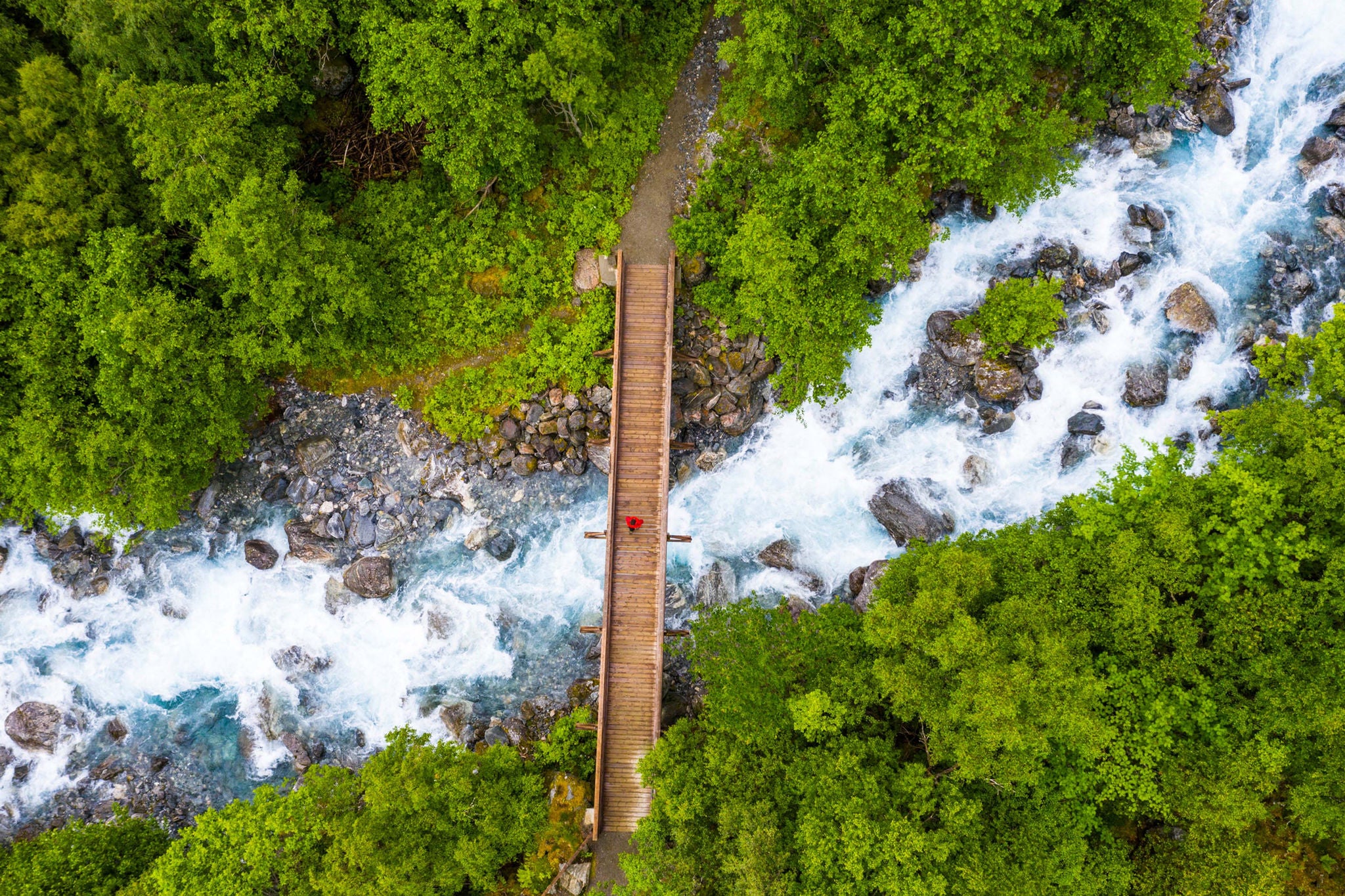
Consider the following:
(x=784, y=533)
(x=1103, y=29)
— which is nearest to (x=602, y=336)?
(x=784, y=533)

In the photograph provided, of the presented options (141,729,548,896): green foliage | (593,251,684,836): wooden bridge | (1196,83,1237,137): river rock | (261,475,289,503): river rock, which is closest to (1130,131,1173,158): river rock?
(1196,83,1237,137): river rock

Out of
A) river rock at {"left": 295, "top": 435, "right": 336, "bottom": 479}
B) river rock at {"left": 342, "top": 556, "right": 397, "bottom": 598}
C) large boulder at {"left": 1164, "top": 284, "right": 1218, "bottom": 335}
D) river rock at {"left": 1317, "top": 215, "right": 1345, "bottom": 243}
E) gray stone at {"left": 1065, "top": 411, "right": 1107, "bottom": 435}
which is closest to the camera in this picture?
river rock at {"left": 1317, "top": 215, "right": 1345, "bottom": 243}

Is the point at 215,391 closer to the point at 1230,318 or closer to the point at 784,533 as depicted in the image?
the point at 784,533

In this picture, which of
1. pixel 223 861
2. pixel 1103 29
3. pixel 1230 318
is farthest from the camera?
pixel 1230 318

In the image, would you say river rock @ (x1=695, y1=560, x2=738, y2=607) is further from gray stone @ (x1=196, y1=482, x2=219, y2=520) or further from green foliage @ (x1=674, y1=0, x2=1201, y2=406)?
gray stone @ (x1=196, y1=482, x2=219, y2=520)

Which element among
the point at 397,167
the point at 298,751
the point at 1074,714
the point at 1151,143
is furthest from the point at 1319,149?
the point at 298,751

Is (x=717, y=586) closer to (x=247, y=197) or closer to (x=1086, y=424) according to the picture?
(x=1086, y=424)

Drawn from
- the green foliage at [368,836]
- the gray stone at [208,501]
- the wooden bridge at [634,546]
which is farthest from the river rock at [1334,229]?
the gray stone at [208,501]
